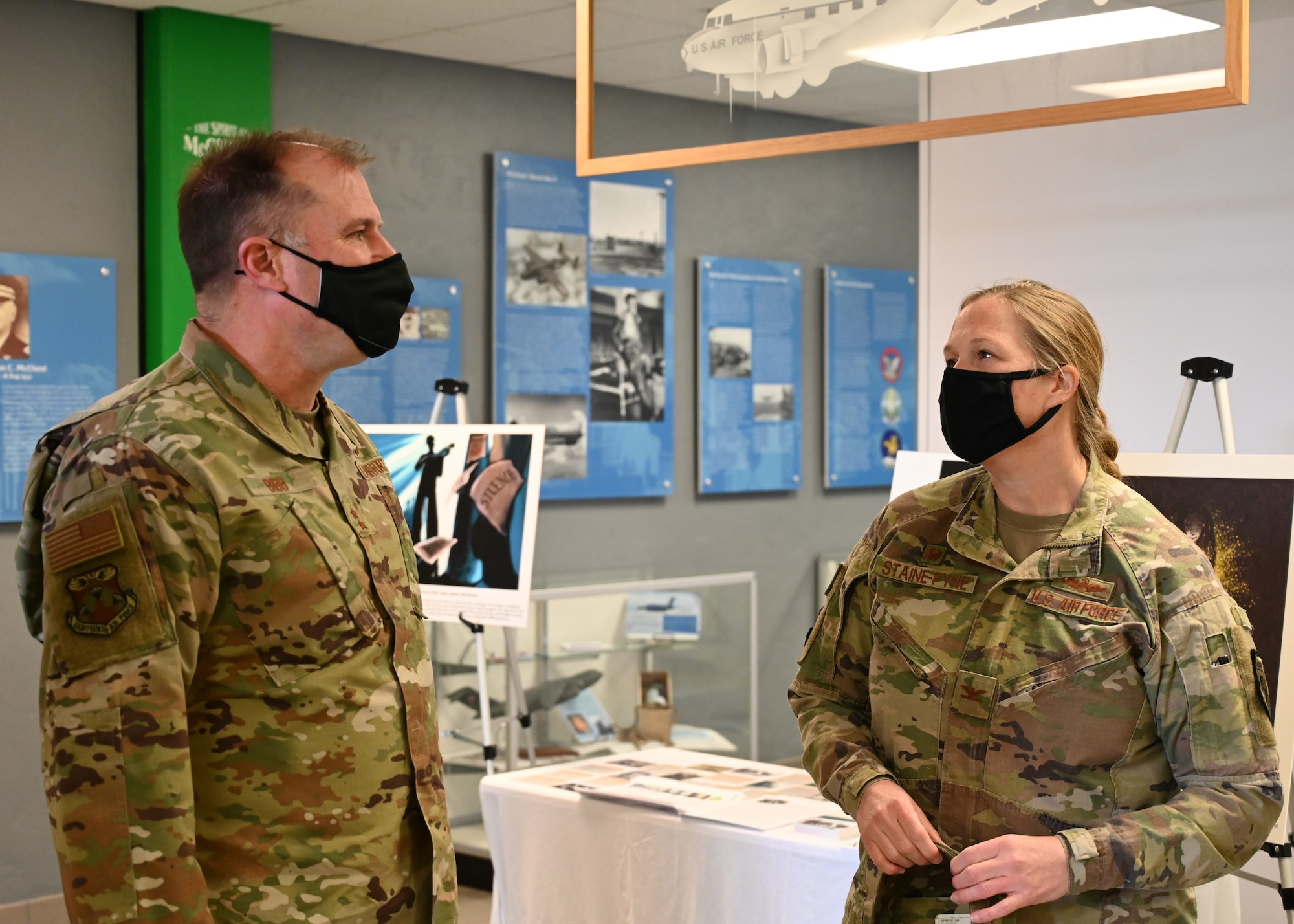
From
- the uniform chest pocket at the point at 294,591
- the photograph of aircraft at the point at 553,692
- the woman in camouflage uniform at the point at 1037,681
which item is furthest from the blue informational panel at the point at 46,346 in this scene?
the woman in camouflage uniform at the point at 1037,681

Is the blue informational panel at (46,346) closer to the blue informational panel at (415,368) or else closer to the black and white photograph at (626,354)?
the blue informational panel at (415,368)

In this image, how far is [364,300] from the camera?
5.73 feet

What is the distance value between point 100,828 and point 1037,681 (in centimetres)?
108

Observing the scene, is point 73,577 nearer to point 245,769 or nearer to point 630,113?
point 245,769

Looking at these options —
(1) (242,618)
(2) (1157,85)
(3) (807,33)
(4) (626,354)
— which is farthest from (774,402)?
(1) (242,618)

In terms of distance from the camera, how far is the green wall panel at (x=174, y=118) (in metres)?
4.39

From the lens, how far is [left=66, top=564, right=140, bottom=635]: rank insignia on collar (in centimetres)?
141

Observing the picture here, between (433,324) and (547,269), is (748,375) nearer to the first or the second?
(547,269)

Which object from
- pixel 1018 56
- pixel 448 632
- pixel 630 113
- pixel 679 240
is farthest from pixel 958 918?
pixel 679 240

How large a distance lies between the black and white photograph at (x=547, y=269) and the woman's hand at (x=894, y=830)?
152 inches

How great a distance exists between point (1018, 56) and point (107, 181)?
9.90 feet

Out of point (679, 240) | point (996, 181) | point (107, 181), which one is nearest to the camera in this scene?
point (996, 181)

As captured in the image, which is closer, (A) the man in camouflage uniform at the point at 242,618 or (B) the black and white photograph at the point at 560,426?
(A) the man in camouflage uniform at the point at 242,618

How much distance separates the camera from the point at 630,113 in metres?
3.34
